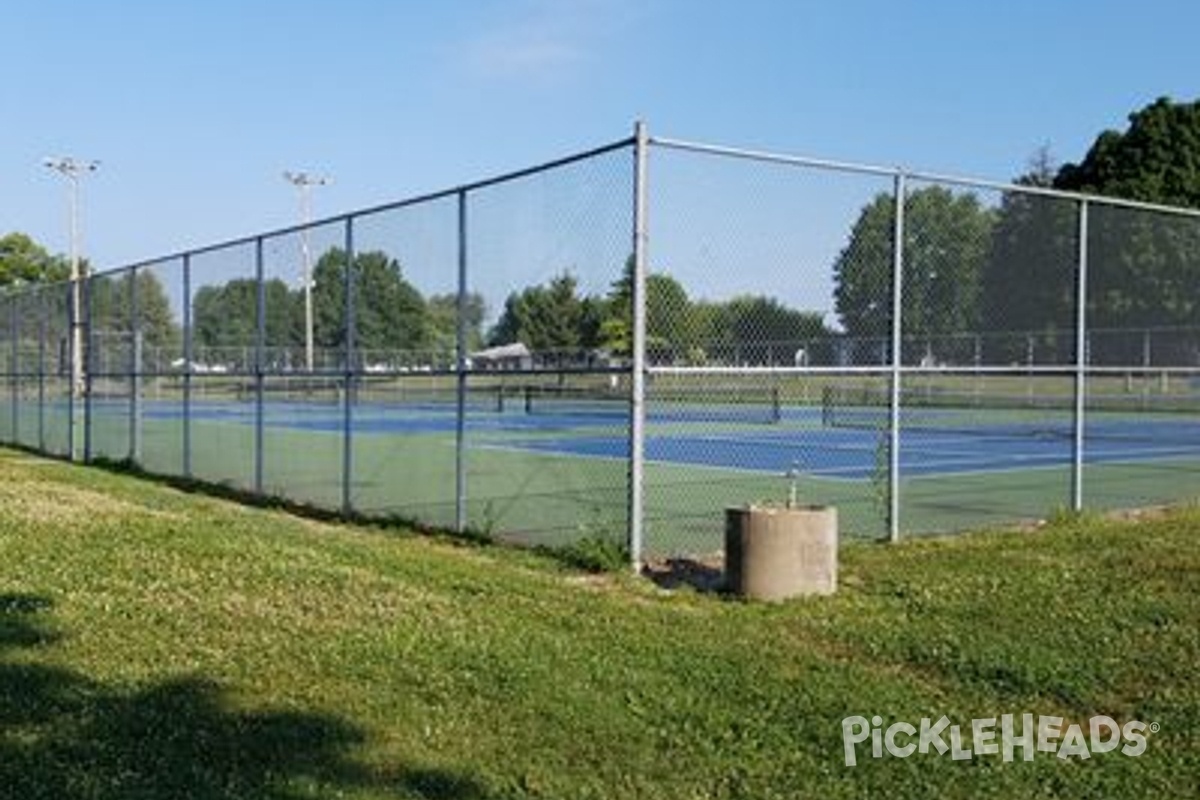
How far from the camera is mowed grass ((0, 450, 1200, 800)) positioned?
18.4ft

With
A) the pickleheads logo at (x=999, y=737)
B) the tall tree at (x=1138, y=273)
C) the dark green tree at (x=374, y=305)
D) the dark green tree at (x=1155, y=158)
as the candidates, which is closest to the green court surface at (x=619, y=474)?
the dark green tree at (x=374, y=305)

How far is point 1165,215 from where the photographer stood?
50.5 ft

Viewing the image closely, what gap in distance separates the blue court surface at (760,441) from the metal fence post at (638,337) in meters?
4.44

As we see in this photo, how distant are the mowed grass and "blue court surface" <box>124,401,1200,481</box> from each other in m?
5.64

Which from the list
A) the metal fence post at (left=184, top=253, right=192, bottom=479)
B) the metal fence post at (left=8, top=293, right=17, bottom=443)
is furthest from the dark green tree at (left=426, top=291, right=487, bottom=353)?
the metal fence post at (left=8, top=293, right=17, bottom=443)

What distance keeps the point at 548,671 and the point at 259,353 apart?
11366 mm

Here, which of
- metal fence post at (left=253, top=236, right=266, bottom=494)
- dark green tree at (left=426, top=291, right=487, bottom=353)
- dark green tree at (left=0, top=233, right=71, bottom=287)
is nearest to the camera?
dark green tree at (left=426, top=291, right=487, bottom=353)

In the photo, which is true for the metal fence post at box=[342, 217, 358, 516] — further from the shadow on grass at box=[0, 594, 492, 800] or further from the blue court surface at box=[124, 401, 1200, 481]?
the shadow on grass at box=[0, 594, 492, 800]

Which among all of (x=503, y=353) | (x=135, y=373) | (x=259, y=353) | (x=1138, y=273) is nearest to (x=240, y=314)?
(x=259, y=353)

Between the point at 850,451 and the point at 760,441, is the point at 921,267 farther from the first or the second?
the point at 760,441

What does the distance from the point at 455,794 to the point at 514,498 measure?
10451 mm

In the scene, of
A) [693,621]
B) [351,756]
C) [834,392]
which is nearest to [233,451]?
[834,392]

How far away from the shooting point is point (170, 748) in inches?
227

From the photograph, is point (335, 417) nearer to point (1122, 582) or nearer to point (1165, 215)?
point (1165, 215)
